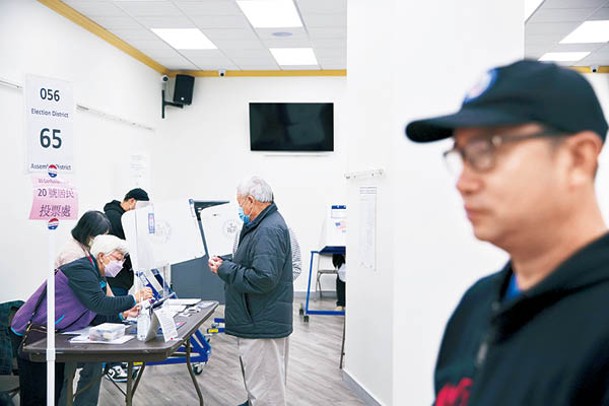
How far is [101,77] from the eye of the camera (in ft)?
21.1

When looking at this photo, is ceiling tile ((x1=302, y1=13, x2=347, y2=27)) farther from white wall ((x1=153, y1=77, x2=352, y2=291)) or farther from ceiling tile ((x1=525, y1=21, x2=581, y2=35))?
white wall ((x1=153, y1=77, x2=352, y2=291))

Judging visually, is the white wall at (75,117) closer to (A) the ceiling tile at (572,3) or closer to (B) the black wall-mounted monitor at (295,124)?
(B) the black wall-mounted monitor at (295,124)

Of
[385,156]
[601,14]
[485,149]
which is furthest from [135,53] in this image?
[485,149]

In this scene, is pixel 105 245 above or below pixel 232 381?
above

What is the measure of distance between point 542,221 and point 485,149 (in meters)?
0.11

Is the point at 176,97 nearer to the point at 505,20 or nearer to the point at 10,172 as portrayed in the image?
the point at 10,172

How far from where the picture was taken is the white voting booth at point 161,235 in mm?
3138

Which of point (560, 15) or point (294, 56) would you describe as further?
point (294, 56)

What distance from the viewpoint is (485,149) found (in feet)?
2.37

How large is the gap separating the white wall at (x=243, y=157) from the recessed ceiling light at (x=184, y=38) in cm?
156

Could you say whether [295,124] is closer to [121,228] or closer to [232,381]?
[121,228]

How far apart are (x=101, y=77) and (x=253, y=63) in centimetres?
232

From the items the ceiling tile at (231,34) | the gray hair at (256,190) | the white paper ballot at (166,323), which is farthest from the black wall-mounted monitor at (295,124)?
the white paper ballot at (166,323)

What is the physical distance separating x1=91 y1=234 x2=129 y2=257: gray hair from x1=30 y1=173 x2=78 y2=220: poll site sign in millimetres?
268
